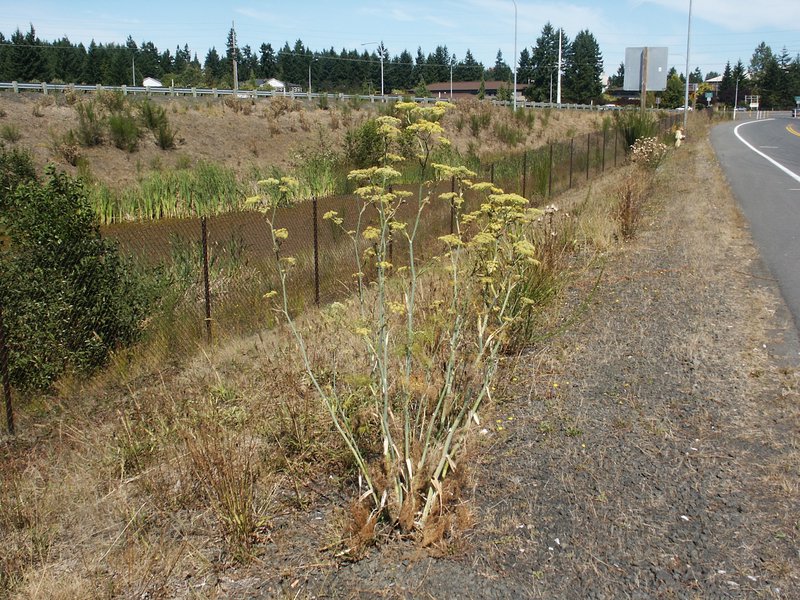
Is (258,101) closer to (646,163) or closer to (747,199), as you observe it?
(646,163)

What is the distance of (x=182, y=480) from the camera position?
4492mm

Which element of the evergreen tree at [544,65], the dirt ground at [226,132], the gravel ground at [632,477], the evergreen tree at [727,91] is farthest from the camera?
the evergreen tree at [727,91]

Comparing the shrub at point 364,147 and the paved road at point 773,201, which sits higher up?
the shrub at point 364,147

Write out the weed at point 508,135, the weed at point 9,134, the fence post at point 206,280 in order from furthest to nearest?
the weed at point 508,135, the weed at point 9,134, the fence post at point 206,280

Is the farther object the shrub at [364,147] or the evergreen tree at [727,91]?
the evergreen tree at [727,91]

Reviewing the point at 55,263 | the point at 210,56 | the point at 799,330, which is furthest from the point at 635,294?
the point at 210,56

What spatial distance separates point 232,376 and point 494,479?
296 centimetres

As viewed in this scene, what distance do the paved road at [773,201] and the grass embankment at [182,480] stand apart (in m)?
5.08

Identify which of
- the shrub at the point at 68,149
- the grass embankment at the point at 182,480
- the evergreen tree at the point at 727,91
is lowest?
the grass embankment at the point at 182,480

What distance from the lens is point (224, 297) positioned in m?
9.14

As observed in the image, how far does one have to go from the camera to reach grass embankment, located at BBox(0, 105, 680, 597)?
3.79 m

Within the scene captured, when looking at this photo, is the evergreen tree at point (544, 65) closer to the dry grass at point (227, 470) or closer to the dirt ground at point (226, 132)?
the dirt ground at point (226, 132)

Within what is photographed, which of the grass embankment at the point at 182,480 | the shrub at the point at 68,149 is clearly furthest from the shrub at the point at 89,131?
the grass embankment at the point at 182,480

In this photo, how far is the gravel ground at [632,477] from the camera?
3588 mm
